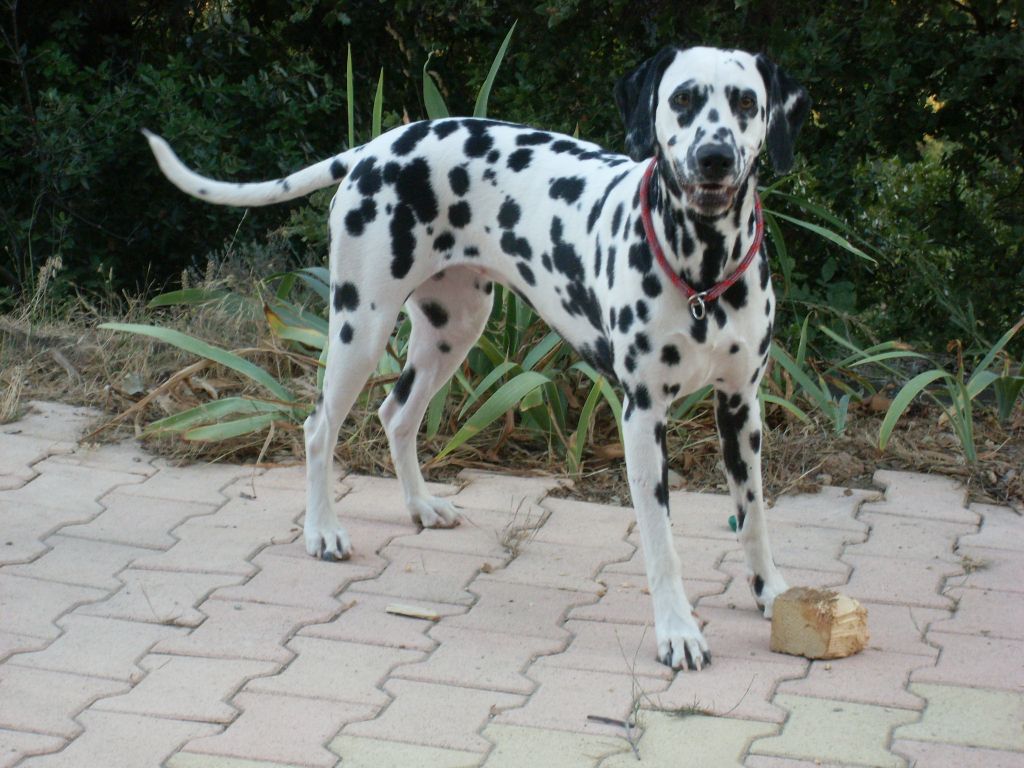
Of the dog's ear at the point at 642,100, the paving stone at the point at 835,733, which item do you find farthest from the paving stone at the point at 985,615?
the dog's ear at the point at 642,100

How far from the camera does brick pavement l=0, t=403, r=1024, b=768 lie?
329 centimetres

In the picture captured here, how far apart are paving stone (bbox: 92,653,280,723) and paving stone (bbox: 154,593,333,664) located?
1.9 inches

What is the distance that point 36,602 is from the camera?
4.03 metres

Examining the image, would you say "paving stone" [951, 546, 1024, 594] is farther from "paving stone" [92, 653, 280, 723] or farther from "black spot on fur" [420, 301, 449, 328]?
"paving stone" [92, 653, 280, 723]

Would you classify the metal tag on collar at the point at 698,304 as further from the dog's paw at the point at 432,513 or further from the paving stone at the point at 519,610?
the dog's paw at the point at 432,513

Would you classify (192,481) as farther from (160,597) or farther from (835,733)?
(835,733)

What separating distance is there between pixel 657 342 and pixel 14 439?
2952 mm

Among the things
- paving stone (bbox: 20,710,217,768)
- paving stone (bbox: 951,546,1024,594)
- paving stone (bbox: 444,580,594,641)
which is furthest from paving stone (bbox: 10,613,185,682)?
paving stone (bbox: 951,546,1024,594)

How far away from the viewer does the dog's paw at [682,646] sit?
369 centimetres

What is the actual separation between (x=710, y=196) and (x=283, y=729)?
1.66m

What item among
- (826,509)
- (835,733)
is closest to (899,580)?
(826,509)

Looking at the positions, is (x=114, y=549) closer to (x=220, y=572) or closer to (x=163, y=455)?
(x=220, y=572)

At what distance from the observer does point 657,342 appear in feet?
12.2

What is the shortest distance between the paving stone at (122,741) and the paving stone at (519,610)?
3.08 ft
